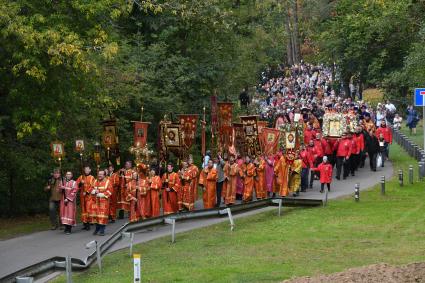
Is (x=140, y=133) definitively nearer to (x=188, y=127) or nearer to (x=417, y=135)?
(x=188, y=127)

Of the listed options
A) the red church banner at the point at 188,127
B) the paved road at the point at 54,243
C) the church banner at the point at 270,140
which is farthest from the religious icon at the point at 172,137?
the paved road at the point at 54,243

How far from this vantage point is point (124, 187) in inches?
1078

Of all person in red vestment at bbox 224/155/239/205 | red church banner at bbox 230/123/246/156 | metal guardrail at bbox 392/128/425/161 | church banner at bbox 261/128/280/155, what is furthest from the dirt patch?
metal guardrail at bbox 392/128/425/161

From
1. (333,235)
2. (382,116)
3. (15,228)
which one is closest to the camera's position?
(333,235)

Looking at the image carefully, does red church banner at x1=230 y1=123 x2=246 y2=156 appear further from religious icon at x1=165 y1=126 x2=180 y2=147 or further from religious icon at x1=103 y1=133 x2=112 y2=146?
religious icon at x1=103 y1=133 x2=112 y2=146

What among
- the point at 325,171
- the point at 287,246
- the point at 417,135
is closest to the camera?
the point at 287,246

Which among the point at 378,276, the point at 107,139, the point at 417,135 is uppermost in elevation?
the point at 107,139

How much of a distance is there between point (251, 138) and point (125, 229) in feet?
38.5

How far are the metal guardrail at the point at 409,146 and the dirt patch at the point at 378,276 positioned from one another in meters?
20.0

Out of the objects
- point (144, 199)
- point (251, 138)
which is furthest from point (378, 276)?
point (251, 138)

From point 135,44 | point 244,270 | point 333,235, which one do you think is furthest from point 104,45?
point 135,44

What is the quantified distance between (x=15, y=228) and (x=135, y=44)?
1331cm

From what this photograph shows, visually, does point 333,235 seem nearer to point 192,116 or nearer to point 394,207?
point 394,207

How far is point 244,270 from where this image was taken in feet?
58.4
